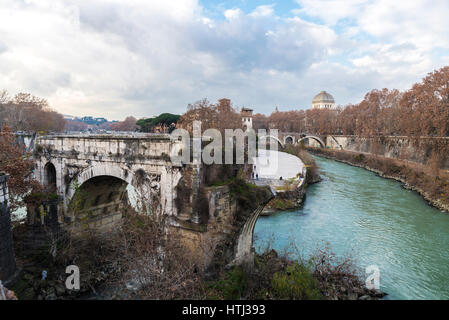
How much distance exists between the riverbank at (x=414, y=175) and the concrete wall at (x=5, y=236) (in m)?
21.2

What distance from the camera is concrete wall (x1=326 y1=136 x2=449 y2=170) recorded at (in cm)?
2198

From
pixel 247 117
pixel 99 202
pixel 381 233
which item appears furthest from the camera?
pixel 247 117

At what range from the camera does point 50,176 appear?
36.8 feet

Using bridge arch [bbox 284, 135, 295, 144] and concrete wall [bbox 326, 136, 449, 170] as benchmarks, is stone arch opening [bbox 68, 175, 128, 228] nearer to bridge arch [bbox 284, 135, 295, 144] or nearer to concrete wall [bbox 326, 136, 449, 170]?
concrete wall [bbox 326, 136, 449, 170]

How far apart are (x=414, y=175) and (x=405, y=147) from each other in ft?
22.4

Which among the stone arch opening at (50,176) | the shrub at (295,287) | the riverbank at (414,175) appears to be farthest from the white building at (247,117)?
the shrub at (295,287)

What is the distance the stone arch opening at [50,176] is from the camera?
10703 millimetres

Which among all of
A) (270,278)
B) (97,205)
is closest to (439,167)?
(270,278)

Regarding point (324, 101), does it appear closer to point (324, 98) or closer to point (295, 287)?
point (324, 98)

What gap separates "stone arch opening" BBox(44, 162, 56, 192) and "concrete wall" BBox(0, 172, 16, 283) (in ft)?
11.8

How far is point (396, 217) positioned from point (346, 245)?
5.77 m

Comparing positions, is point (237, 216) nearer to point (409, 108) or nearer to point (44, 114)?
point (409, 108)

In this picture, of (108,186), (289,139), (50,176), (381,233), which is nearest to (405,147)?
(381,233)
